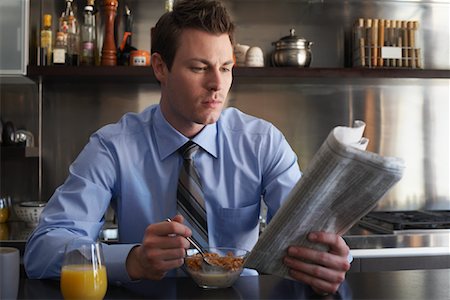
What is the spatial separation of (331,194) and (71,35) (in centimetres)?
204

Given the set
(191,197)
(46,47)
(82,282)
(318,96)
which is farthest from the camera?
(318,96)

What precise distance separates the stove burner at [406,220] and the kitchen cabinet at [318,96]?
0.74 feet

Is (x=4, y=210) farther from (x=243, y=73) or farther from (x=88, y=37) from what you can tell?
(x=243, y=73)

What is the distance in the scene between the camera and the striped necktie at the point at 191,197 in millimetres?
1402

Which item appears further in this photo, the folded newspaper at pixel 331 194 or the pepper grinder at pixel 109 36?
the pepper grinder at pixel 109 36

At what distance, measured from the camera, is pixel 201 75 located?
1389 mm

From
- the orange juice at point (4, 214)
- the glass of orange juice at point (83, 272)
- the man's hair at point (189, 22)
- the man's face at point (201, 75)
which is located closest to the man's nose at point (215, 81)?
the man's face at point (201, 75)

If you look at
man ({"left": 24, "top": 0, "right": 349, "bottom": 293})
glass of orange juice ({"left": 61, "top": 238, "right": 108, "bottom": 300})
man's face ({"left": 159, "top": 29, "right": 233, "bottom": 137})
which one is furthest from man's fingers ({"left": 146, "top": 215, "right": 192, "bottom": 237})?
man's face ({"left": 159, "top": 29, "right": 233, "bottom": 137})

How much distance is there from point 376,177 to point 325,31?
Result: 2141mm

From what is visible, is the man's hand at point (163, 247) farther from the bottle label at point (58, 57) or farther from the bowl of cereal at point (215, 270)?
the bottle label at point (58, 57)

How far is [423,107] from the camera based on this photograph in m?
2.94

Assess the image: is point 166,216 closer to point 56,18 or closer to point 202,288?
point 202,288

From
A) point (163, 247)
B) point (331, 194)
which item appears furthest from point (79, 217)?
point (331, 194)

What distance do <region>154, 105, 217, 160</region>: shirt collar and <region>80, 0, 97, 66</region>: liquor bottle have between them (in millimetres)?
1244
